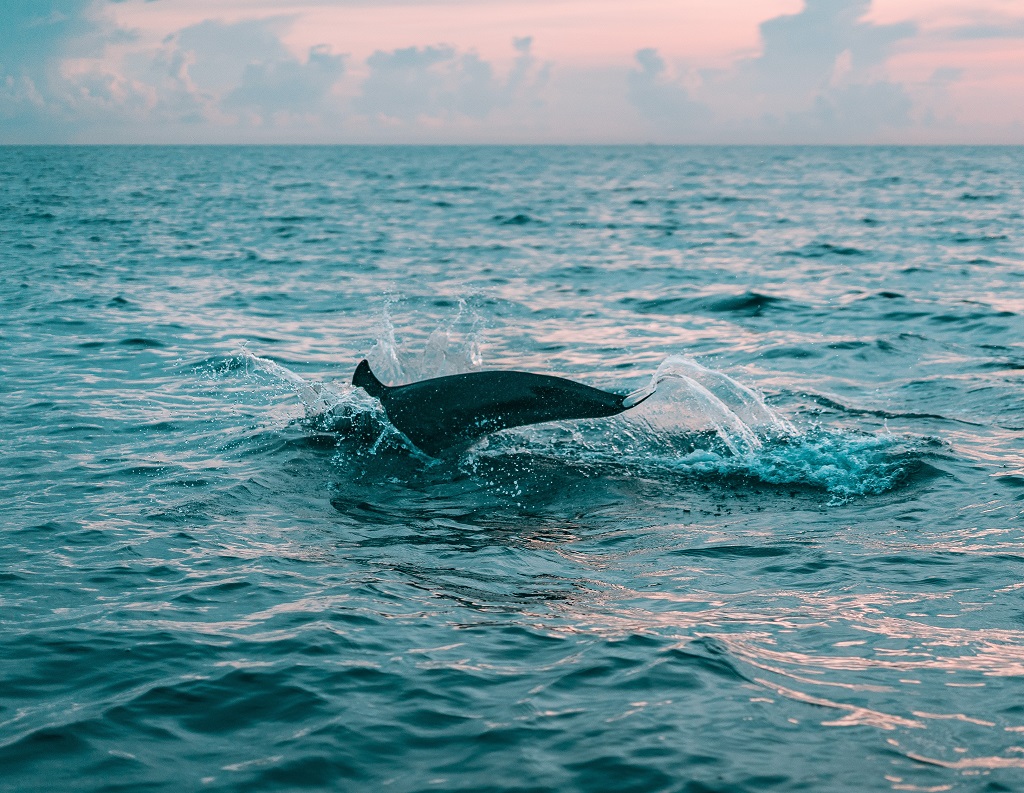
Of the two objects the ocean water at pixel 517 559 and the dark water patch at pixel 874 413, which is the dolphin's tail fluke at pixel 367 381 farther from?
the dark water patch at pixel 874 413

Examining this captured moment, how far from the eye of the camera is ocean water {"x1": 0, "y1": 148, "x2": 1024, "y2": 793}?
4863 millimetres

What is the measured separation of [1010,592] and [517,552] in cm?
338

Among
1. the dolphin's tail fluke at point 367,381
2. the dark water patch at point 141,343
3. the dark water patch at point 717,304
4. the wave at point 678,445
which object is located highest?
the dolphin's tail fluke at point 367,381

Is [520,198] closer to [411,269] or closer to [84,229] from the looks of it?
[84,229]

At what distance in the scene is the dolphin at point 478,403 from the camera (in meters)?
8.10

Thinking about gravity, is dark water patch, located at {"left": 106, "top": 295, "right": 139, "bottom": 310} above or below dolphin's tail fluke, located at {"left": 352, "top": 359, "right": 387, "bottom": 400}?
below

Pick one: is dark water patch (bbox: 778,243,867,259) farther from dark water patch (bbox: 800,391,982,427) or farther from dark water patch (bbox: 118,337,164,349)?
dark water patch (bbox: 118,337,164,349)

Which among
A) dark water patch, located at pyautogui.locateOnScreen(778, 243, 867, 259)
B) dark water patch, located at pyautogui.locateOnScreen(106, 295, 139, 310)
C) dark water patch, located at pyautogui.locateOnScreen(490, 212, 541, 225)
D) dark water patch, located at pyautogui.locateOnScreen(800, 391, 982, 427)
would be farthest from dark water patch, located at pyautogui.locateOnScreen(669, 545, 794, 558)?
dark water patch, located at pyautogui.locateOnScreen(490, 212, 541, 225)

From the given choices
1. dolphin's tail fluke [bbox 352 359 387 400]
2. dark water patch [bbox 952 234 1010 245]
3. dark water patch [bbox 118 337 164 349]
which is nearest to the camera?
dolphin's tail fluke [bbox 352 359 387 400]

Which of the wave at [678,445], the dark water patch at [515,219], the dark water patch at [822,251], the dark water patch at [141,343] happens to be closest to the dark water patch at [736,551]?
the wave at [678,445]

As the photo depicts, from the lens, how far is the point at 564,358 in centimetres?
1555

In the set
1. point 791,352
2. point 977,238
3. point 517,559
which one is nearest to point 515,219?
point 977,238

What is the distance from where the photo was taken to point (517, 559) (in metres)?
7.41

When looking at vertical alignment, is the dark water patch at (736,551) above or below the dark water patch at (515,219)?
below
